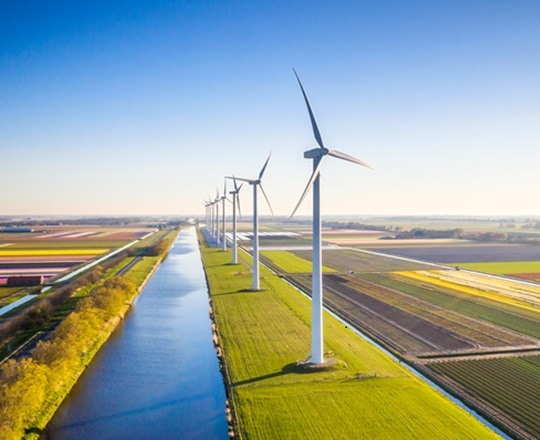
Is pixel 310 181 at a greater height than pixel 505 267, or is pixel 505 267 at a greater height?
pixel 310 181

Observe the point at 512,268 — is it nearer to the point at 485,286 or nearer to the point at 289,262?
the point at 485,286

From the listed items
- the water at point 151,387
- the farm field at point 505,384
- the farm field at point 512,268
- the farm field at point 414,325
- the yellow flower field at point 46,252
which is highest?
the yellow flower field at point 46,252

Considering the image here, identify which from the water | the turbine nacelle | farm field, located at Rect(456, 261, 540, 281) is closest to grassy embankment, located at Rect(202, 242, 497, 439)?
the water

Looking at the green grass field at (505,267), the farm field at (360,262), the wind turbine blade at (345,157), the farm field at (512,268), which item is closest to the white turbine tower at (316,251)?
the wind turbine blade at (345,157)

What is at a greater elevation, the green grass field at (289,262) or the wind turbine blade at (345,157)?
the wind turbine blade at (345,157)

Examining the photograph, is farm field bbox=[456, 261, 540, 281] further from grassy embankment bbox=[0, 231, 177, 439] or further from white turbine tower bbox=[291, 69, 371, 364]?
grassy embankment bbox=[0, 231, 177, 439]

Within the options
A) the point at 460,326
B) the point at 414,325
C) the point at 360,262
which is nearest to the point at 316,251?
the point at 414,325

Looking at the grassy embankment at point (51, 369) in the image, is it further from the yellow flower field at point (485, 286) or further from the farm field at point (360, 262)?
the farm field at point (360, 262)
